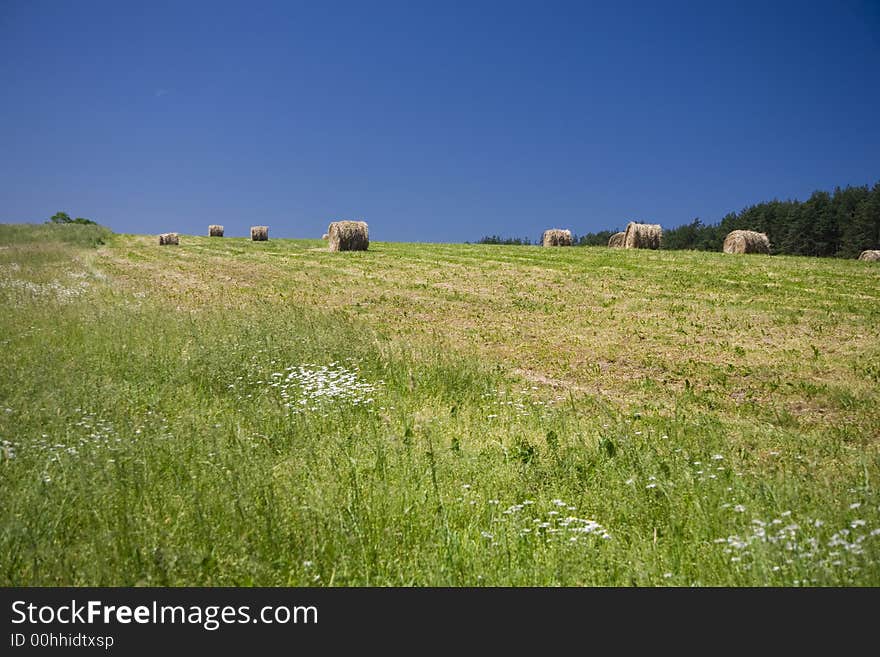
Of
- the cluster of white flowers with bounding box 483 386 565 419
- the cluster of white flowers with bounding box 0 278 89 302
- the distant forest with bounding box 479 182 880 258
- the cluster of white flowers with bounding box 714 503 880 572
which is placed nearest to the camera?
the cluster of white flowers with bounding box 714 503 880 572

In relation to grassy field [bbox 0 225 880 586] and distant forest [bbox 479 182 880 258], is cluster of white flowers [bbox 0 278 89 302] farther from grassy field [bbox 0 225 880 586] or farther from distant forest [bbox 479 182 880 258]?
distant forest [bbox 479 182 880 258]

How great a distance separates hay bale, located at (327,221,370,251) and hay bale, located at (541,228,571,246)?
13.2m

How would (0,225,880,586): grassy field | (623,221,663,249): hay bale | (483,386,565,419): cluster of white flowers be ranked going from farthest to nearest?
(623,221,663,249): hay bale
(483,386,565,419): cluster of white flowers
(0,225,880,586): grassy field

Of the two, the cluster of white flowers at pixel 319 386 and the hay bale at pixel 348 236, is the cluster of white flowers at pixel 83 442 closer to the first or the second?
the cluster of white flowers at pixel 319 386

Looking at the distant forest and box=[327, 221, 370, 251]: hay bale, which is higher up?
the distant forest

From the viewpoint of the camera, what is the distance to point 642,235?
37094 mm

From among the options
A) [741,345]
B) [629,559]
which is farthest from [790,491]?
[741,345]

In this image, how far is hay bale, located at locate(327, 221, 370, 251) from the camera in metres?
34.3

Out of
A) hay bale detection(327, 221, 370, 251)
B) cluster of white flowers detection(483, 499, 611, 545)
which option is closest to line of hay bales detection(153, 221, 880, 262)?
hay bale detection(327, 221, 370, 251)

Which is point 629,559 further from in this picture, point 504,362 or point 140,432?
point 504,362

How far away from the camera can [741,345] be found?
11.4 meters

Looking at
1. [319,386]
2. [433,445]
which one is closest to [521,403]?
[433,445]

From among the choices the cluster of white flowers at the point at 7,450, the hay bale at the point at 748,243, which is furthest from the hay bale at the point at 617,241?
the cluster of white flowers at the point at 7,450

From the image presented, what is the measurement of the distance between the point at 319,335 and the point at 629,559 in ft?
25.0
